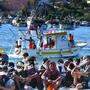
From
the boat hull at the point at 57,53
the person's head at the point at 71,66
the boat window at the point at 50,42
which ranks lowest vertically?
the boat hull at the point at 57,53

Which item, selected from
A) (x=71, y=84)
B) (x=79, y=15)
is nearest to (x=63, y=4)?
(x=79, y=15)

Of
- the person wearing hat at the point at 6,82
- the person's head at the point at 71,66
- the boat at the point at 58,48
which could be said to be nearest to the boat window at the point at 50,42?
the boat at the point at 58,48

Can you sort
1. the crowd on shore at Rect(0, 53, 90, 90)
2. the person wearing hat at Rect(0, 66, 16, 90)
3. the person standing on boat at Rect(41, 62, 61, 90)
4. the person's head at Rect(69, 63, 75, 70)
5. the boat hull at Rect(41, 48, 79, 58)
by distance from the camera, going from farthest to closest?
the boat hull at Rect(41, 48, 79, 58) → the person's head at Rect(69, 63, 75, 70) → the person standing on boat at Rect(41, 62, 61, 90) → the crowd on shore at Rect(0, 53, 90, 90) → the person wearing hat at Rect(0, 66, 16, 90)

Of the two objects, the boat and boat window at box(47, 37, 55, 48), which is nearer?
the boat

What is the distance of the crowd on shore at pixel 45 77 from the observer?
49.0 feet

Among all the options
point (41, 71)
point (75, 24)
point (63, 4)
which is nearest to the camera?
point (41, 71)

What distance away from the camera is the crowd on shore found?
1494 centimetres

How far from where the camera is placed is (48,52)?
26.4m

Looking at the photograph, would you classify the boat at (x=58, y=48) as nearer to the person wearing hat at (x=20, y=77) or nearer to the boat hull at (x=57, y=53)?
the boat hull at (x=57, y=53)

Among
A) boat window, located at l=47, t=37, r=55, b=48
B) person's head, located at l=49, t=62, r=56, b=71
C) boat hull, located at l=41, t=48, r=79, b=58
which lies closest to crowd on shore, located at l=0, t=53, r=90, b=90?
person's head, located at l=49, t=62, r=56, b=71

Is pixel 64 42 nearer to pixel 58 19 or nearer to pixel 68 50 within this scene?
pixel 68 50

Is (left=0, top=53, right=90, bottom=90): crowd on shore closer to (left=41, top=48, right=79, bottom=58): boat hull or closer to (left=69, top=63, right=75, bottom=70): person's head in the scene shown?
(left=69, top=63, right=75, bottom=70): person's head

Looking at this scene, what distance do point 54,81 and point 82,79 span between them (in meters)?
1.53

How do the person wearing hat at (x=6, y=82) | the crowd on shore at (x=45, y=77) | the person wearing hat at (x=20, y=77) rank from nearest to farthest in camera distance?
the person wearing hat at (x=6, y=82) → the crowd on shore at (x=45, y=77) → the person wearing hat at (x=20, y=77)
